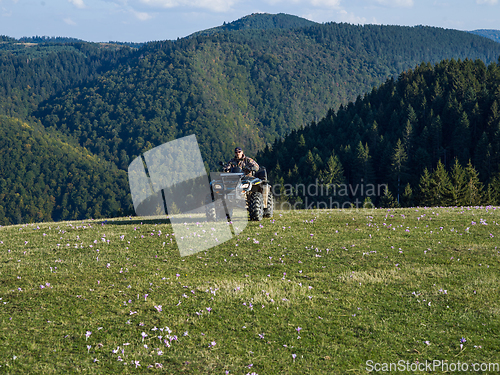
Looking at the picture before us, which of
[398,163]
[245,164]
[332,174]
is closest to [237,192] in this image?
[245,164]

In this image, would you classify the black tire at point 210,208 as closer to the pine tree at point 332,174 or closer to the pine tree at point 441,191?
the pine tree at point 441,191

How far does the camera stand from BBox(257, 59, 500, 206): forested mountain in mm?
117500

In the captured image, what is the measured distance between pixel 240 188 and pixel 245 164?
5.84ft

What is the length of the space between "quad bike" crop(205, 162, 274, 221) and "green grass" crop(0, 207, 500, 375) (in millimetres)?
2437

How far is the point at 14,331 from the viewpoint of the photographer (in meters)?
9.74

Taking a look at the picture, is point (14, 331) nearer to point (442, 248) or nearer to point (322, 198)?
point (442, 248)

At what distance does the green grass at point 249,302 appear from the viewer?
29.4 ft

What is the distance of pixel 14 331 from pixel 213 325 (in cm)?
471

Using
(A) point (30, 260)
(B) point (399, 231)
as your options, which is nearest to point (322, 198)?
(B) point (399, 231)

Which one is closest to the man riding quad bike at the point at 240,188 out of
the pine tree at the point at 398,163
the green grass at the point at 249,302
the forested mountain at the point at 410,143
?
the green grass at the point at 249,302

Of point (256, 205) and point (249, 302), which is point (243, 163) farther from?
point (249, 302)

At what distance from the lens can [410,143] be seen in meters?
139

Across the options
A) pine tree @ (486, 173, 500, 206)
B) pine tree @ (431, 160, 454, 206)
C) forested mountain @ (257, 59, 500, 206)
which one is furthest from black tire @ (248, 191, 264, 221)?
forested mountain @ (257, 59, 500, 206)

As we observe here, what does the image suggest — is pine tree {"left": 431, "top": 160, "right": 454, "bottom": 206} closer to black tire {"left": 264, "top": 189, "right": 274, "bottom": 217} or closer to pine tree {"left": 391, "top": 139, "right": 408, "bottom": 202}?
pine tree {"left": 391, "top": 139, "right": 408, "bottom": 202}
